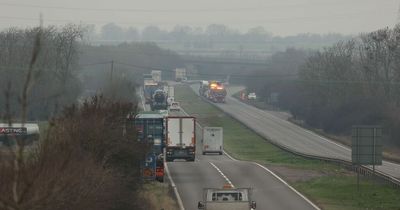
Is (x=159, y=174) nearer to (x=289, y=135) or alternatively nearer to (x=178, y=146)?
(x=178, y=146)

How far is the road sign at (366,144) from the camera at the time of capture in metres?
43.5

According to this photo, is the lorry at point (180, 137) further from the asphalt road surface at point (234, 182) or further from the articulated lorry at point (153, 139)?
the articulated lorry at point (153, 139)

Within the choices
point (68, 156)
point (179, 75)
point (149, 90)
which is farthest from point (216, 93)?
point (68, 156)

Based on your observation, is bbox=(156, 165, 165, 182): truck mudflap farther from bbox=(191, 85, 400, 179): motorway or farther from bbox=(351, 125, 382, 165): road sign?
bbox=(191, 85, 400, 179): motorway

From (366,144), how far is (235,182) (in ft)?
22.4

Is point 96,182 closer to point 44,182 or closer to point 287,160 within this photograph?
point 44,182

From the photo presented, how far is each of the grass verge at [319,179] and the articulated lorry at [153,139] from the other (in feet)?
23.0

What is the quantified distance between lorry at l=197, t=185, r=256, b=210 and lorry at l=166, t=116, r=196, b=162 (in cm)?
2666

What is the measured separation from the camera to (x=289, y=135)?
96188 mm

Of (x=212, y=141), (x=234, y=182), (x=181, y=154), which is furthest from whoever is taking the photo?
(x=212, y=141)

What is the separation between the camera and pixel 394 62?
95375mm

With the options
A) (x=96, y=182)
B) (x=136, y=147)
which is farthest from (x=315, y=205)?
(x=96, y=182)

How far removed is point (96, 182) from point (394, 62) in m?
75.3

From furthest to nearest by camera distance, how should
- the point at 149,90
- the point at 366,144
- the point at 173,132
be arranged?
1. the point at 149,90
2. the point at 173,132
3. the point at 366,144
